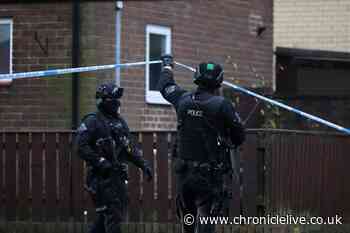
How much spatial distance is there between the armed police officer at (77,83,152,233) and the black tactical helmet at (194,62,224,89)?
1003 mm

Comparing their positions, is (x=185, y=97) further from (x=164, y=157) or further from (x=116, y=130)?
(x=164, y=157)

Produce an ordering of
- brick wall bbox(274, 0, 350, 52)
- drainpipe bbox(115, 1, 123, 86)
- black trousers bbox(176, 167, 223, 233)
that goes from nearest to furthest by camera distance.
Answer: black trousers bbox(176, 167, 223, 233) < drainpipe bbox(115, 1, 123, 86) < brick wall bbox(274, 0, 350, 52)

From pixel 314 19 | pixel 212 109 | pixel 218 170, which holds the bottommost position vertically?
pixel 218 170

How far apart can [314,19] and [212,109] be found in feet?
39.5

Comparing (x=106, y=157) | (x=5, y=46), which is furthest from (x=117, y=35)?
(x=106, y=157)

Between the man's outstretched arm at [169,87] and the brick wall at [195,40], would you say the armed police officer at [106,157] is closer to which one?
the man's outstretched arm at [169,87]

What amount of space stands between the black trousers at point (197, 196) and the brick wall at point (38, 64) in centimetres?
506

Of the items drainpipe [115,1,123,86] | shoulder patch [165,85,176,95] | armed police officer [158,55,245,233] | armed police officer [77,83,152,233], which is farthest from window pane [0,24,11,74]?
armed police officer [158,55,245,233]

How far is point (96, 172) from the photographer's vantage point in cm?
1036

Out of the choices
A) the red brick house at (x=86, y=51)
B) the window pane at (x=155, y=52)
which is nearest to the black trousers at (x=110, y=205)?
the red brick house at (x=86, y=51)

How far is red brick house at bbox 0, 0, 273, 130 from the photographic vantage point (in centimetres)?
1470

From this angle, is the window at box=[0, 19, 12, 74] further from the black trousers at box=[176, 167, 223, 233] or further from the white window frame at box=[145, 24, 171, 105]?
the black trousers at box=[176, 167, 223, 233]

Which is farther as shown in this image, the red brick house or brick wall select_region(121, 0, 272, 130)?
brick wall select_region(121, 0, 272, 130)

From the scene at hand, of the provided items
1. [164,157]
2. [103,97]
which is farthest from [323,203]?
[103,97]
